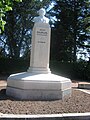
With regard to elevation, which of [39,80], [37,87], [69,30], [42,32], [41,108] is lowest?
[41,108]

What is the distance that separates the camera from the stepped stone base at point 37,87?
396 inches

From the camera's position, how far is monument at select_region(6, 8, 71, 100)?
1012 cm

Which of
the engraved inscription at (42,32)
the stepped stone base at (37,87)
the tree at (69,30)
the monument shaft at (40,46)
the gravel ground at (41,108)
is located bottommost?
the gravel ground at (41,108)

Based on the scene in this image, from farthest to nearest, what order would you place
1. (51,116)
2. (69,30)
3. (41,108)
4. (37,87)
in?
(69,30) < (37,87) < (41,108) < (51,116)

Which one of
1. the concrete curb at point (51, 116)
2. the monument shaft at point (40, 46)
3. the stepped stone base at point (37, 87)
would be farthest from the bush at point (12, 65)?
the concrete curb at point (51, 116)

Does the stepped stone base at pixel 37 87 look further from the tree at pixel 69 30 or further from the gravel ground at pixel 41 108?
the tree at pixel 69 30

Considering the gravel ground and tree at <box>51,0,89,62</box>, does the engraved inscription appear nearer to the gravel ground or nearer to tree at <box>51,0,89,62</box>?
the gravel ground

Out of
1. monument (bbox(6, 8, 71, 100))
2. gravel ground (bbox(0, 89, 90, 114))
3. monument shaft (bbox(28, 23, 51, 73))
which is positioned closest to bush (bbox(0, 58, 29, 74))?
monument (bbox(6, 8, 71, 100))

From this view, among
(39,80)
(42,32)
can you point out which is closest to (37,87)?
(39,80)

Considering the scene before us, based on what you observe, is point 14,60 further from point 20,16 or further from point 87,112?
point 87,112

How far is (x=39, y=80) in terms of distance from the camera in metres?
10.3

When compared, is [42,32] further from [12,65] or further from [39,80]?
[12,65]

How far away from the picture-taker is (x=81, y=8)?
35.6 m

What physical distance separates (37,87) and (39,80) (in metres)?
0.28
